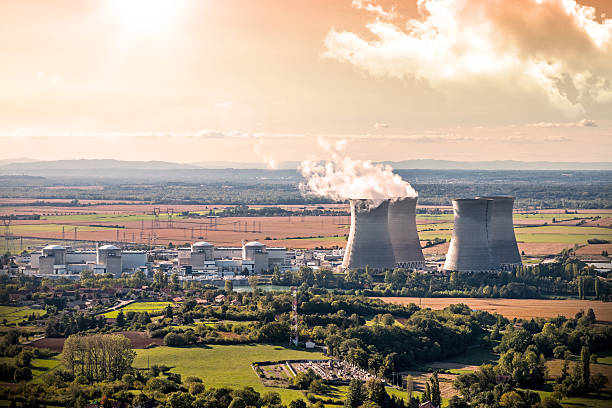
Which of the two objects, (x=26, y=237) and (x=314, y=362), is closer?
(x=314, y=362)

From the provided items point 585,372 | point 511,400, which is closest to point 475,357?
point 585,372

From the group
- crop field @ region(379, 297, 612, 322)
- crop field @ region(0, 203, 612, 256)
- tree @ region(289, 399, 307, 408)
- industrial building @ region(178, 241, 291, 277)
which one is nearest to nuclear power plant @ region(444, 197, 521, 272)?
crop field @ region(379, 297, 612, 322)

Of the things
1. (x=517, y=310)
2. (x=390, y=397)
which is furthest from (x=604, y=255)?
(x=390, y=397)

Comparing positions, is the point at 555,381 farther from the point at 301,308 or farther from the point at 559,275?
the point at 559,275

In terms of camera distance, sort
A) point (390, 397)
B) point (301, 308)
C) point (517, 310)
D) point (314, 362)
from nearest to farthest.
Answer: point (390, 397) < point (314, 362) < point (301, 308) < point (517, 310)

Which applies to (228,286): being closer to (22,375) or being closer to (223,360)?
(223,360)

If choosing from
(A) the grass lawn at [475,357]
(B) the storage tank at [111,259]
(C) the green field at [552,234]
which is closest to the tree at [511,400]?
(A) the grass lawn at [475,357]

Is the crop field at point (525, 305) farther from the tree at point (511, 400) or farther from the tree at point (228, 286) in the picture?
the tree at point (511, 400)
